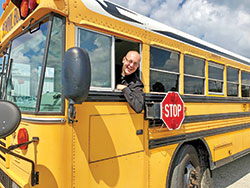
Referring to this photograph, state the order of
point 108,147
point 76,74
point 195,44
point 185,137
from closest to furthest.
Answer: point 76,74 < point 108,147 < point 185,137 < point 195,44

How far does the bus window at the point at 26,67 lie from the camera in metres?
1.91

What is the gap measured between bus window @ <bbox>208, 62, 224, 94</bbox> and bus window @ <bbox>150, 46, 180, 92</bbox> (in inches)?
35.9

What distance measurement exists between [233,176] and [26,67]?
15.5ft

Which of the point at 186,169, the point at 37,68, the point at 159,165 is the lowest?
the point at 186,169

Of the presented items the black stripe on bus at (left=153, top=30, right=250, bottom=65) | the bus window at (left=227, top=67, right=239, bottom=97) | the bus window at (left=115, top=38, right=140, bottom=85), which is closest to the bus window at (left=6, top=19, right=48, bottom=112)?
the bus window at (left=115, top=38, right=140, bottom=85)

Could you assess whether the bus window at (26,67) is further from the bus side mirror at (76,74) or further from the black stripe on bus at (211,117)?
the black stripe on bus at (211,117)

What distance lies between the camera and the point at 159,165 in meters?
2.60

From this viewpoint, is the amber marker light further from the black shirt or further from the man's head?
Result: the man's head

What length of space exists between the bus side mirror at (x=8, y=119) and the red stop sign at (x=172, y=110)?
5.13ft

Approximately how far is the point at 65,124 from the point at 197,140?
2.29 meters

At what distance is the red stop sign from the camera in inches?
100

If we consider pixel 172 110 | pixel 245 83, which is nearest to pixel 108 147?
pixel 172 110

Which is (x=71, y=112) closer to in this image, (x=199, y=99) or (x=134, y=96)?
(x=134, y=96)

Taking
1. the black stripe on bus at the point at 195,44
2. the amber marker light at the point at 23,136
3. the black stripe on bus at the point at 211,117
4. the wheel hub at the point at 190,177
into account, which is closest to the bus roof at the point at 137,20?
the black stripe on bus at the point at 195,44
